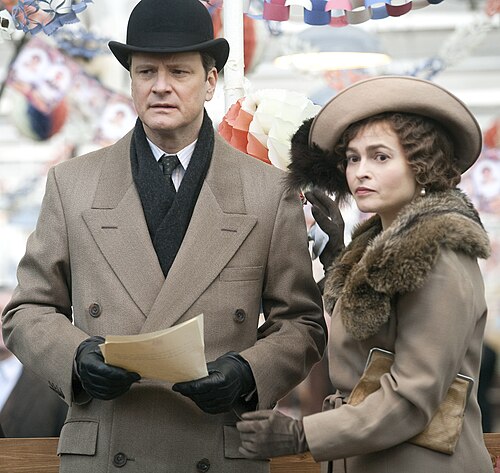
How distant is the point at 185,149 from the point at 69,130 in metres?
1.56

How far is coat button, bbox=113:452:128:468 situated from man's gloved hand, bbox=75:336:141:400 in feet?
0.55

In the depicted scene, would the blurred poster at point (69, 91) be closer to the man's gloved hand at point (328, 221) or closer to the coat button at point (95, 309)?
the man's gloved hand at point (328, 221)

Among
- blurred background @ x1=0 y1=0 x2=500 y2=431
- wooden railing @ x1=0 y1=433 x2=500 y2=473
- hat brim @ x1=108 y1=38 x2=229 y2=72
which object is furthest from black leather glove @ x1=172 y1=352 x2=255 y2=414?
blurred background @ x1=0 y1=0 x2=500 y2=431

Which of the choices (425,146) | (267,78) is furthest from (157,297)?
(267,78)

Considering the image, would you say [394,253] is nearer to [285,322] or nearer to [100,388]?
[285,322]

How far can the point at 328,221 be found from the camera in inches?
104

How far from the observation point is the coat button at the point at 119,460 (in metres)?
2.35

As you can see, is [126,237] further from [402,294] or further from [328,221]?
[402,294]

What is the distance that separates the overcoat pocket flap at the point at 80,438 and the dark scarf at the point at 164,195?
379 mm

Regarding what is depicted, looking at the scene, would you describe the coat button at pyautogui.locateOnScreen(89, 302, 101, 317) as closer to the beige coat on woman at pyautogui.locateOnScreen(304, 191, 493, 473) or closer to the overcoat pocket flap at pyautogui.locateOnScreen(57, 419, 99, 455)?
the overcoat pocket flap at pyautogui.locateOnScreen(57, 419, 99, 455)

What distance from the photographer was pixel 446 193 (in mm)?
2180

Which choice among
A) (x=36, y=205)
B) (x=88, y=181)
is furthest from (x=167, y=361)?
(x=36, y=205)

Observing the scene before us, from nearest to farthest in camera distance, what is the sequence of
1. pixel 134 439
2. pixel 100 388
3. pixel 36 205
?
pixel 100 388 < pixel 134 439 < pixel 36 205

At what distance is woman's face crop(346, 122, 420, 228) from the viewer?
218 centimetres
